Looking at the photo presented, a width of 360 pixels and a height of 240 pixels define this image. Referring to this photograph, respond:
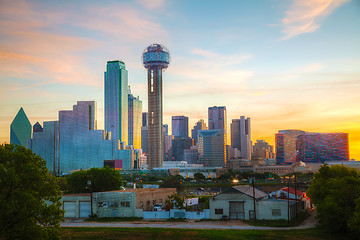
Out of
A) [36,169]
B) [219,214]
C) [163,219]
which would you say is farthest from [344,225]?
[36,169]

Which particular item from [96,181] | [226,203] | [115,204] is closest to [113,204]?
[115,204]

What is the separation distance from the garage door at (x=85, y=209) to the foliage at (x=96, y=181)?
15.9 metres

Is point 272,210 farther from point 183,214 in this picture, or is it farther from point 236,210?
point 183,214

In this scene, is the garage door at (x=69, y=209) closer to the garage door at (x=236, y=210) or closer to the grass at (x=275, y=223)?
the garage door at (x=236, y=210)

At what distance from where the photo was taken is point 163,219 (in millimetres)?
65688

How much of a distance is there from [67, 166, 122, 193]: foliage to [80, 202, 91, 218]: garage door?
1587cm

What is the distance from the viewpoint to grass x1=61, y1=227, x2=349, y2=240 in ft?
163

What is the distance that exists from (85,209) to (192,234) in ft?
88.4

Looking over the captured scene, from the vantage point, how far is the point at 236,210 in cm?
6562

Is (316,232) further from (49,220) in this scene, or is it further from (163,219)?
(49,220)

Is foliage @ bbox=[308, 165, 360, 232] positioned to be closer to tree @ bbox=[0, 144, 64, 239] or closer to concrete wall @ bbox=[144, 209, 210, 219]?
concrete wall @ bbox=[144, 209, 210, 219]

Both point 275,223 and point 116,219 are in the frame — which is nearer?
point 275,223

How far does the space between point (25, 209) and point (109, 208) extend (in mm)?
39669

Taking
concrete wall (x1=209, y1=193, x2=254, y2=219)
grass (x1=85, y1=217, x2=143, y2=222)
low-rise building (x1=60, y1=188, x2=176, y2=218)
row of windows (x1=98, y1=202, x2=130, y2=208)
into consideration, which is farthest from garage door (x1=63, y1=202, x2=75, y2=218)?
concrete wall (x1=209, y1=193, x2=254, y2=219)
